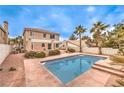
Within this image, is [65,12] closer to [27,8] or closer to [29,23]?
[27,8]

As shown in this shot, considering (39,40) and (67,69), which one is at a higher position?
(39,40)

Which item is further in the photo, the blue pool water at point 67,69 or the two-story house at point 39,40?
the two-story house at point 39,40

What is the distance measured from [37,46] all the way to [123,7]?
1248 cm

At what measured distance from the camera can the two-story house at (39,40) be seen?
1636 cm

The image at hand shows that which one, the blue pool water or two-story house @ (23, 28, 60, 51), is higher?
two-story house @ (23, 28, 60, 51)

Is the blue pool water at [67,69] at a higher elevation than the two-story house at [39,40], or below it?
below

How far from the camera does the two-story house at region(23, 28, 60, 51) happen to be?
16.4m

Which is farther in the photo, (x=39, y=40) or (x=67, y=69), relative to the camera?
(x=39, y=40)

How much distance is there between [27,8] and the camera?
7746mm

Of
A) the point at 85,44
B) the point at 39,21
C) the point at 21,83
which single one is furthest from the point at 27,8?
the point at 85,44

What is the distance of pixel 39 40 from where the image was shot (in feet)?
58.6

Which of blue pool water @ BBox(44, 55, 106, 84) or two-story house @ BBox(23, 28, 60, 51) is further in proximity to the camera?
two-story house @ BBox(23, 28, 60, 51)
